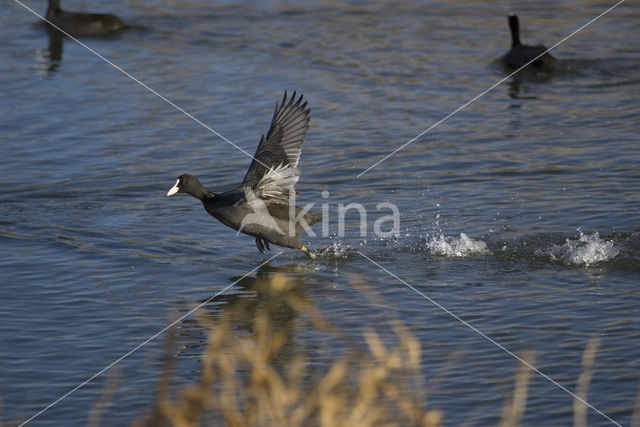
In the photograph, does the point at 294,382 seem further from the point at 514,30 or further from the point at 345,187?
the point at 514,30

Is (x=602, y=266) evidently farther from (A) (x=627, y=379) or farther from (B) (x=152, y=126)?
(B) (x=152, y=126)

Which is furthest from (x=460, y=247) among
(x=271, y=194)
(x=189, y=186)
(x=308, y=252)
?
(x=189, y=186)

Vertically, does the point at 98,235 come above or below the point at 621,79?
below

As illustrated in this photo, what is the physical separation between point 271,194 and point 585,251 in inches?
98.3

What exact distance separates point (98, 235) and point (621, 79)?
25.6ft

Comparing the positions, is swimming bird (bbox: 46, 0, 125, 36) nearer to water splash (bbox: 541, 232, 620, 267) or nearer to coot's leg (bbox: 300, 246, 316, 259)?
coot's leg (bbox: 300, 246, 316, 259)

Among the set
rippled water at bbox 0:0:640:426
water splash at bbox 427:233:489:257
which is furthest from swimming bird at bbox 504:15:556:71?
water splash at bbox 427:233:489:257

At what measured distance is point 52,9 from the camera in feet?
54.4

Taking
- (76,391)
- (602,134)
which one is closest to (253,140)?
(602,134)

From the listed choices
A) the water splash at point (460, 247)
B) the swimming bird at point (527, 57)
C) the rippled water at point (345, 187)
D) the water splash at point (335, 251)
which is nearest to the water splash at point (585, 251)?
the rippled water at point (345, 187)

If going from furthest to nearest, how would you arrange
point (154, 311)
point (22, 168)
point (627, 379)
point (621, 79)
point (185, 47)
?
1. point (185, 47)
2. point (621, 79)
3. point (22, 168)
4. point (154, 311)
5. point (627, 379)

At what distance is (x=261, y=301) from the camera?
7.52 metres

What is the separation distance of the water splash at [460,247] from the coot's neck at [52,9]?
10488 millimetres

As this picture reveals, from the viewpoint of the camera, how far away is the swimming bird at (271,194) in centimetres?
764
